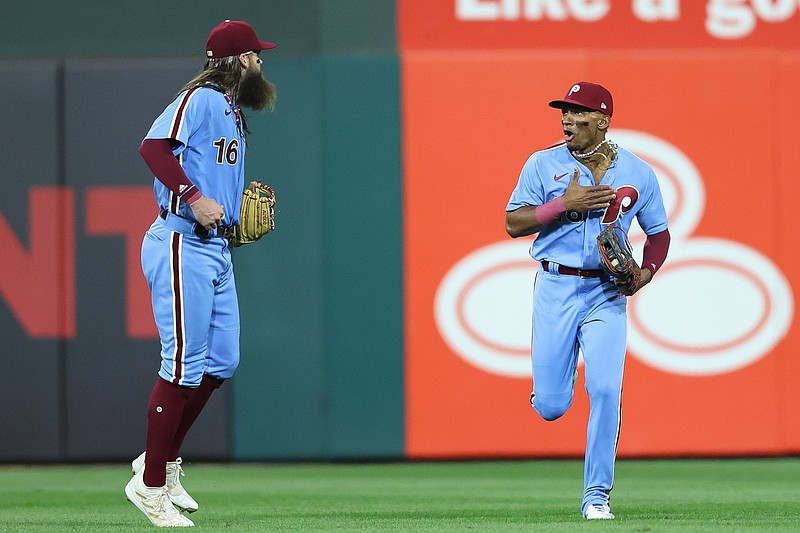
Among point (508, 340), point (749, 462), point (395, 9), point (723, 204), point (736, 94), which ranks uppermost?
point (395, 9)

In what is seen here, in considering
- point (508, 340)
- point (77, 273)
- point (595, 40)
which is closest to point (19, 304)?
point (77, 273)

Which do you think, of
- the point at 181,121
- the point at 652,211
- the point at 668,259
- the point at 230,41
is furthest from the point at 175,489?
the point at 668,259

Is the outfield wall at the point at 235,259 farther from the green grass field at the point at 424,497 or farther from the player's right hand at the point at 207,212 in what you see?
the player's right hand at the point at 207,212

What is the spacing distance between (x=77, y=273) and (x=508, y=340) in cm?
252

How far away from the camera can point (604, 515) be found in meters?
4.79

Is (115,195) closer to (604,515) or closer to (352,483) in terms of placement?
(352,483)

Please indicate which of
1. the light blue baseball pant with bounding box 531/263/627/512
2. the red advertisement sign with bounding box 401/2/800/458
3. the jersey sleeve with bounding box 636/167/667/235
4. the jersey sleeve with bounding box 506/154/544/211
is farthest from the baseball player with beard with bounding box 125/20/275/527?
the red advertisement sign with bounding box 401/2/800/458

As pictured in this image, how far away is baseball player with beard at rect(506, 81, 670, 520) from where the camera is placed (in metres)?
4.85

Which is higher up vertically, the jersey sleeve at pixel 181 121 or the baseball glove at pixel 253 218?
the jersey sleeve at pixel 181 121

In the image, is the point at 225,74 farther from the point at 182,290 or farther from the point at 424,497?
the point at 424,497

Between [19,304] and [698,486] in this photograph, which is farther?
[19,304]

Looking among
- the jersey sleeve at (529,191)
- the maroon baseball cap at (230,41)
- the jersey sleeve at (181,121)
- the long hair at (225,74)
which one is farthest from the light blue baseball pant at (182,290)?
the jersey sleeve at (529,191)

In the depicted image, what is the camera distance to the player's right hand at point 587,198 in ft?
15.9

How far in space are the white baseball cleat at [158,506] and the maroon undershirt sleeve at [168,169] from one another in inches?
39.9
